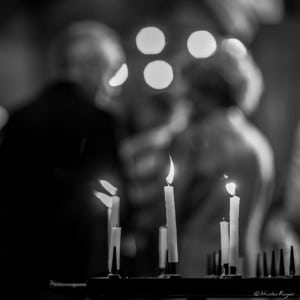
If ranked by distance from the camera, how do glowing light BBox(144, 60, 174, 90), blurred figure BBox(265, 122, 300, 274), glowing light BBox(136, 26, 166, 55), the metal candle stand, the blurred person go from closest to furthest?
the metal candle stand < the blurred person < blurred figure BBox(265, 122, 300, 274) < glowing light BBox(144, 60, 174, 90) < glowing light BBox(136, 26, 166, 55)

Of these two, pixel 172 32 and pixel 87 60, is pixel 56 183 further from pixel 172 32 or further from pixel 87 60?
pixel 172 32

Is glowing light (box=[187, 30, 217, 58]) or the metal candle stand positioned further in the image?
glowing light (box=[187, 30, 217, 58])

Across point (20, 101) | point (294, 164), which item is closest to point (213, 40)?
Answer: point (294, 164)

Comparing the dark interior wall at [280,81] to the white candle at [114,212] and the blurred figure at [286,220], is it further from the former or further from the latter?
the white candle at [114,212]

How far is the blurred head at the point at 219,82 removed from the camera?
3514 mm

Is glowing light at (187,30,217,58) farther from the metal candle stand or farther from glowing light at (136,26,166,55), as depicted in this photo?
the metal candle stand

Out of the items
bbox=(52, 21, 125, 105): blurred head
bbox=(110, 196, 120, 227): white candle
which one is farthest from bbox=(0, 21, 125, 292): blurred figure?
bbox=(110, 196, 120, 227): white candle

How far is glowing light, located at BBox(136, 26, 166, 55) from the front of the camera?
5.91m

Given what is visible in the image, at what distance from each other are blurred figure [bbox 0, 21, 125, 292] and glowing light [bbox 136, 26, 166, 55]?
2671 mm

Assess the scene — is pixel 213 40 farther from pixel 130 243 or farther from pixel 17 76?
pixel 130 243

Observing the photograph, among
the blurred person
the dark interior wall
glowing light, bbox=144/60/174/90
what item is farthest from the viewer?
glowing light, bbox=144/60/174/90

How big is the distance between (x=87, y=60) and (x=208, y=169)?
0.80m

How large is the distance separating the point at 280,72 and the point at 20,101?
2.13 m

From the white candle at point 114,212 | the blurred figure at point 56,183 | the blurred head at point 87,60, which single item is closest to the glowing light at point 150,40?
the blurred head at point 87,60
